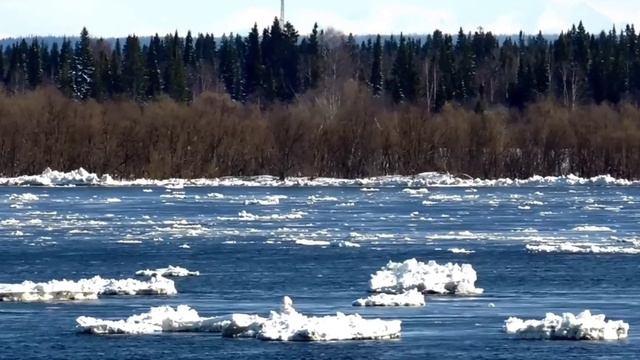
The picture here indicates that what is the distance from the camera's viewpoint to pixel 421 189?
268 ft

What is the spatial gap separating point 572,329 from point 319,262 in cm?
1404

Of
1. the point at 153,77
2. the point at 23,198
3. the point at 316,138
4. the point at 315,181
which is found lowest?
the point at 23,198

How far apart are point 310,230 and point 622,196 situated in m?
27.6

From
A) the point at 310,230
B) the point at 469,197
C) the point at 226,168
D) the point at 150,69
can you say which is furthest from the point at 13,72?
the point at 310,230

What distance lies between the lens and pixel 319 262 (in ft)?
121

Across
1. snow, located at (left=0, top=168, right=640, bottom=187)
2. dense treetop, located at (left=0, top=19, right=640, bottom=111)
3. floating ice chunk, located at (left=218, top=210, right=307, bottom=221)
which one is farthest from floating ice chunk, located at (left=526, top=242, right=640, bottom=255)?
dense treetop, located at (left=0, top=19, right=640, bottom=111)

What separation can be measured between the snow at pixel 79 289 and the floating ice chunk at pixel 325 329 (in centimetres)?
616

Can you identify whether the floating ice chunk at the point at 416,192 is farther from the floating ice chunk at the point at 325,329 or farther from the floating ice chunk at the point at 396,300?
the floating ice chunk at the point at 325,329

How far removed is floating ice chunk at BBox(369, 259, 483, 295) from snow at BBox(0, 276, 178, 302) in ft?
13.5

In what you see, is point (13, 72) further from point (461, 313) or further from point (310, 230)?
point (461, 313)

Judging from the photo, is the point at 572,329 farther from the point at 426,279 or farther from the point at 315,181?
the point at 315,181

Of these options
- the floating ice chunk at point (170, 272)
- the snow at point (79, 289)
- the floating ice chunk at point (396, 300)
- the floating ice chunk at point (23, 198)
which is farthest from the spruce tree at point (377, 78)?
the floating ice chunk at point (396, 300)

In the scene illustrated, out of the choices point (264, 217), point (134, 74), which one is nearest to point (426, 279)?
point (264, 217)

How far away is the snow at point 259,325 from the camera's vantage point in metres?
23.2
